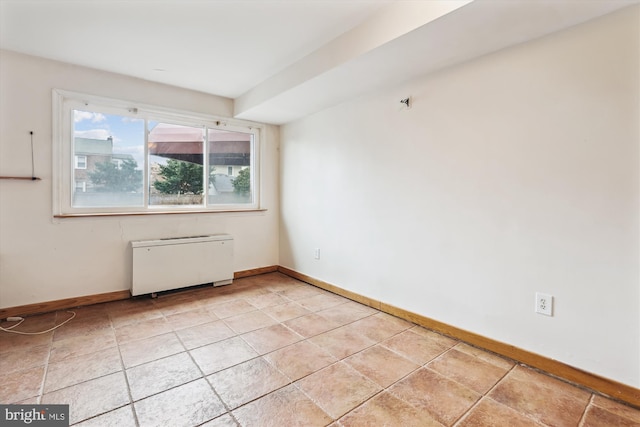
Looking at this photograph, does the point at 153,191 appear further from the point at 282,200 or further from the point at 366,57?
the point at 366,57

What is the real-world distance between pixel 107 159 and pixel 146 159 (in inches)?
13.4

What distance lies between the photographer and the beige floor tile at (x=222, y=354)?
1878 millimetres

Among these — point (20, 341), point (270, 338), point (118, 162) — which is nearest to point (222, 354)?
point (270, 338)

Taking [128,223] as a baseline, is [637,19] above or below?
above

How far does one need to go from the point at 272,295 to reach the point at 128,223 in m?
1.63

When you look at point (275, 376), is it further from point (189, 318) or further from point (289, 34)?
point (289, 34)

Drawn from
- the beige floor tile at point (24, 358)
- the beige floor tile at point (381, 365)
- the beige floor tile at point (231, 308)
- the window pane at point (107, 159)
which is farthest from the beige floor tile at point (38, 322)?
the beige floor tile at point (381, 365)

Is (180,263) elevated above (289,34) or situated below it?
below

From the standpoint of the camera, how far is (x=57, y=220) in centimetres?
272

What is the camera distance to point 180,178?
11.4ft

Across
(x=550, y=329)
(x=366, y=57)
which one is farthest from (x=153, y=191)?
(x=550, y=329)

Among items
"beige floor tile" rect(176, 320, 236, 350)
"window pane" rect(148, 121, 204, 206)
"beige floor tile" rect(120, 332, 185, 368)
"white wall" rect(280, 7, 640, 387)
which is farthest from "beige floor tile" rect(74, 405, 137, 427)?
"window pane" rect(148, 121, 204, 206)

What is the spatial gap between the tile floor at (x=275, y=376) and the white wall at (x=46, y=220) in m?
0.36

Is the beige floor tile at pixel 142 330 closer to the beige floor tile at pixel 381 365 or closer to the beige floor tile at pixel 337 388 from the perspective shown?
the beige floor tile at pixel 337 388
